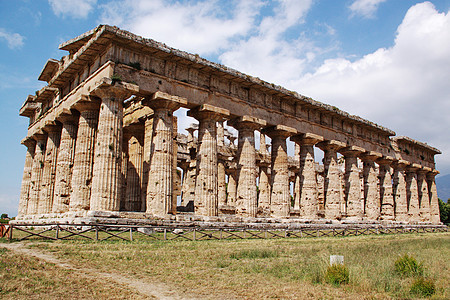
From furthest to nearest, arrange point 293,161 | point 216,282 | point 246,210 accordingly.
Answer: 1. point 293,161
2. point 246,210
3. point 216,282

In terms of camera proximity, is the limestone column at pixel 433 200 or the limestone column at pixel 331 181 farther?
the limestone column at pixel 433 200

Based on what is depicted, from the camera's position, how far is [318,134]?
29.4 meters

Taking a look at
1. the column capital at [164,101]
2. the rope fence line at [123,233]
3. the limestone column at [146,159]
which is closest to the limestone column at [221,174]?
the limestone column at [146,159]

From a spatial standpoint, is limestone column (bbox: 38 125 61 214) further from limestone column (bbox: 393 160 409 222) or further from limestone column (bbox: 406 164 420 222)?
limestone column (bbox: 406 164 420 222)

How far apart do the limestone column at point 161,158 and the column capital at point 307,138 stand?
10590 millimetres

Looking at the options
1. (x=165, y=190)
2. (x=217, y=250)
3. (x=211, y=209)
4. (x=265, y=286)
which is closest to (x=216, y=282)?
(x=265, y=286)

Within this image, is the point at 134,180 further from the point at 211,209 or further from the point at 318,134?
the point at 318,134

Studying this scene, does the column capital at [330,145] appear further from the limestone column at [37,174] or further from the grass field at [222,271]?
the limestone column at [37,174]

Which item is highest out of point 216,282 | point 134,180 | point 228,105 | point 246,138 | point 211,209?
point 228,105

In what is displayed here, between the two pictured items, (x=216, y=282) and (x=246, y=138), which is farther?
(x=246, y=138)

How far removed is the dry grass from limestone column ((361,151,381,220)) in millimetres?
30104

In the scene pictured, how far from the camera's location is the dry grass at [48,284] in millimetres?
7047

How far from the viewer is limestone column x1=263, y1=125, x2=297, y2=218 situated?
2577cm

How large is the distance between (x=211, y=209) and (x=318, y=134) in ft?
39.4
